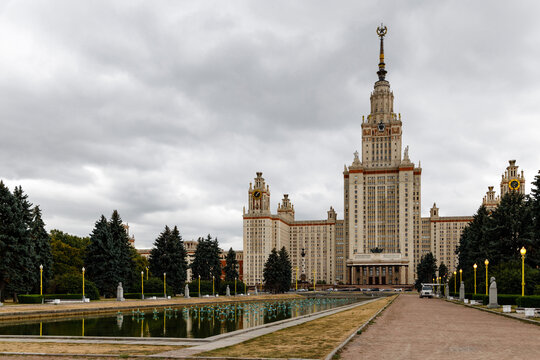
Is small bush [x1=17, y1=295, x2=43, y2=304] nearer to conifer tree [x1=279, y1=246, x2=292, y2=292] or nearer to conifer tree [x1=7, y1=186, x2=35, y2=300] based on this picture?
conifer tree [x1=7, y1=186, x2=35, y2=300]

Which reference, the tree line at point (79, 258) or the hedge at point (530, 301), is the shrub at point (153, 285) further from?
the hedge at point (530, 301)

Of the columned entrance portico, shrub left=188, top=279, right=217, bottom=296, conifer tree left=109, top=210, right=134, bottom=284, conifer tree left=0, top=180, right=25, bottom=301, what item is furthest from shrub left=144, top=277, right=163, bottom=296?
the columned entrance portico

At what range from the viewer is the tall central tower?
616 feet

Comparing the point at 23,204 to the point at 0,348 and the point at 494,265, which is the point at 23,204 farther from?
the point at 494,265

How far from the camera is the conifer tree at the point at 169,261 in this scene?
263 ft

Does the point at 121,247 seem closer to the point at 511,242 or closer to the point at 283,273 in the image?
the point at 283,273

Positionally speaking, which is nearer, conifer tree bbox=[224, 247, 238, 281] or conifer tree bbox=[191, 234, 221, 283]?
conifer tree bbox=[191, 234, 221, 283]

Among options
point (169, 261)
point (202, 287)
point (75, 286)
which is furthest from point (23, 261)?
point (202, 287)

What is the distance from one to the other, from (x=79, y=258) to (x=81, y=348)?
70435mm

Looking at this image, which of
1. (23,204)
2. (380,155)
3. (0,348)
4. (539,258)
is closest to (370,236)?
(380,155)

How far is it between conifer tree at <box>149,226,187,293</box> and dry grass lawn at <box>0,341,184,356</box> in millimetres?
62127

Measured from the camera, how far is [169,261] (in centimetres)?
8006

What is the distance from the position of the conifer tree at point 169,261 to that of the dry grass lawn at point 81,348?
6213 centimetres

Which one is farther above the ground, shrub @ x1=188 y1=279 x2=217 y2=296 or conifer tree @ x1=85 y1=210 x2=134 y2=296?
conifer tree @ x1=85 y1=210 x2=134 y2=296
